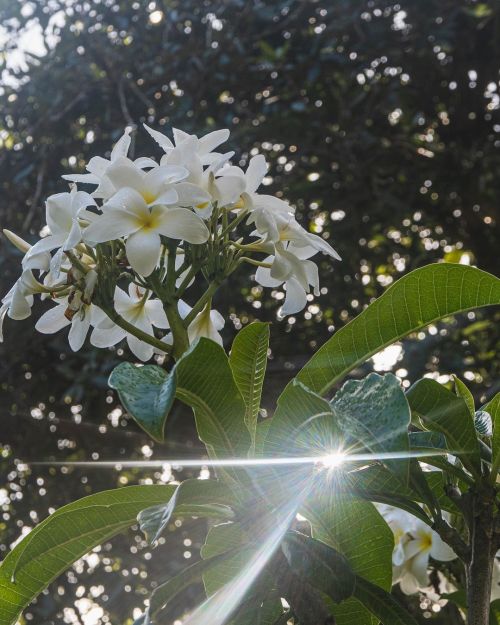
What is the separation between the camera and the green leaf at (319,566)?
0.51m

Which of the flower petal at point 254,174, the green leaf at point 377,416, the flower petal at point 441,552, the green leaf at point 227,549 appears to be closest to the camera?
the green leaf at point 377,416

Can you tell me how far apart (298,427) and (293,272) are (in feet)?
0.55

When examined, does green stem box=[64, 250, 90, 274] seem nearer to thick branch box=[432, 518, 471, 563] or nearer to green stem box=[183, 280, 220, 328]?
green stem box=[183, 280, 220, 328]

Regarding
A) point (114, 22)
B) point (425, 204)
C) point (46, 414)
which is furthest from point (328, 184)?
point (46, 414)

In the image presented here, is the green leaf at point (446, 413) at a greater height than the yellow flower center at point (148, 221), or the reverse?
the yellow flower center at point (148, 221)

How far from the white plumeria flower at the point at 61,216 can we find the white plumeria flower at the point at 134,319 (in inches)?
3.0

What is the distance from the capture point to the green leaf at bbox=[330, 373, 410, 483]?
46cm

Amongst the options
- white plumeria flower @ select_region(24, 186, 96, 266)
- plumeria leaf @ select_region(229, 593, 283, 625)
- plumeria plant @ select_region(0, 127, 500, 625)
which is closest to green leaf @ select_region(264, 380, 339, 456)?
plumeria plant @ select_region(0, 127, 500, 625)

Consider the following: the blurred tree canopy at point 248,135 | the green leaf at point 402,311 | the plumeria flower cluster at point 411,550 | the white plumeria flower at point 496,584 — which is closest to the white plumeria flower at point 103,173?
the green leaf at point 402,311

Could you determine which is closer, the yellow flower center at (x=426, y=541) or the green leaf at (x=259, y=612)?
the green leaf at (x=259, y=612)

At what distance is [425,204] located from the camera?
2834 mm

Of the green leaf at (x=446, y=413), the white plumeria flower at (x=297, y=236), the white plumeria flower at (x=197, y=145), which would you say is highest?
the white plumeria flower at (x=197, y=145)

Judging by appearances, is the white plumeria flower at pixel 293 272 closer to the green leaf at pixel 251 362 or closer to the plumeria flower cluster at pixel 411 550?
the green leaf at pixel 251 362

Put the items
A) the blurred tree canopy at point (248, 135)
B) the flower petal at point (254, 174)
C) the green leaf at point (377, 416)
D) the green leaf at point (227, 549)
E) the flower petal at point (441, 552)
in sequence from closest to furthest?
the green leaf at point (377, 416), the green leaf at point (227, 549), the flower petal at point (254, 174), the flower petal at point (441, 552), the blurred tree canopy at point (248, 135)
